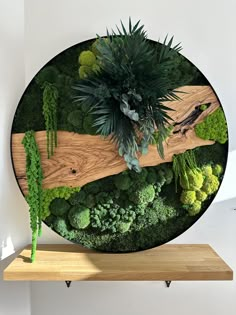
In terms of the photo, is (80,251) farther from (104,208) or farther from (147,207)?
(147,207)

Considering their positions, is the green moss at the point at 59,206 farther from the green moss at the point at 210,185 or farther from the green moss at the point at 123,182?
the green moss at the point at 210,185

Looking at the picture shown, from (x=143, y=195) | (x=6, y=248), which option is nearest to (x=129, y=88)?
(x=143, y=195)

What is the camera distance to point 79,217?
1.40 meters

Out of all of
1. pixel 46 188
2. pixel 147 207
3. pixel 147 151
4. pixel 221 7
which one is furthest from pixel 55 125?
pixel 221 7

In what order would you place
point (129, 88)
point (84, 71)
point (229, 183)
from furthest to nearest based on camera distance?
1. point (229, 183)
2. point (84, 71)
3. point (129, 88)

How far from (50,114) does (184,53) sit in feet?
2.01

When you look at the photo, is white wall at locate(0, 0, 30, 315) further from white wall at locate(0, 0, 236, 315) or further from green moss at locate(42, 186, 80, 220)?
green moss at locate(42, 186, 80, 220)

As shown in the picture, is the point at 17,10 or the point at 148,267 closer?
the point at 148,267

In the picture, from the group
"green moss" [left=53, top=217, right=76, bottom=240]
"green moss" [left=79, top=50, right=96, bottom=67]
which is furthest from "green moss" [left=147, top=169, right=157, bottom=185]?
"green moss" [left=79, top=50, right=96, bottom=67]

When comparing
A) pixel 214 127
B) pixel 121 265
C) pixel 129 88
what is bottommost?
pixel 121 265

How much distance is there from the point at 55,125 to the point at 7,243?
1.68 ft

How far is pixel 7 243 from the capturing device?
4.69ft

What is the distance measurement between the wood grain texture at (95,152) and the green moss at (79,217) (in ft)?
0.33

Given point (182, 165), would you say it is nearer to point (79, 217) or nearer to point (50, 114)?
point (79, 217)
